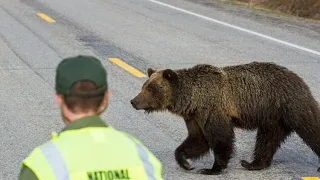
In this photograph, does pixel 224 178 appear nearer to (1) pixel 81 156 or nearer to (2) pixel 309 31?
(1) pixel 81 156

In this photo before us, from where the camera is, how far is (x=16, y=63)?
1110 cm

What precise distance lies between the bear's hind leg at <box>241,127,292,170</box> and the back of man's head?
13.6 feet

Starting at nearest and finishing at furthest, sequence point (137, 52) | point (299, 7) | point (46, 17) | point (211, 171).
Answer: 1. point (211, 171)
2. point (137, 52)
3. point (46, 17)
4. point (299, 7)

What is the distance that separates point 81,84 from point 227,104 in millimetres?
3982

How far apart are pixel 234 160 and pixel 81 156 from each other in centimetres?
463

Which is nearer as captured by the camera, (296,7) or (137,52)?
(137,52)

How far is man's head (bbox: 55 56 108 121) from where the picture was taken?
2.60m


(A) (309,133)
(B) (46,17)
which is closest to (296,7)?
(B) (46,17)

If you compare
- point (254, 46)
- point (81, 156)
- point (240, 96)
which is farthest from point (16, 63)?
point (81, 156)

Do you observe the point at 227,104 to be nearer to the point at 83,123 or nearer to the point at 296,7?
the point at 83,123

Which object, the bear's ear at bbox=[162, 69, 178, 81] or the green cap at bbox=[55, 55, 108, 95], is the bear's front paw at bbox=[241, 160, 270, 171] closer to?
the bear's ear at bbox=[162, 69, 178, 81]

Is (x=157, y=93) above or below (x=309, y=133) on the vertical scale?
above

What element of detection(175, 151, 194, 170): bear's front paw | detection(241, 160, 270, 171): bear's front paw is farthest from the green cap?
detection(241, 160, 270, 171): bear's front paw

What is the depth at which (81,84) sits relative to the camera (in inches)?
102
